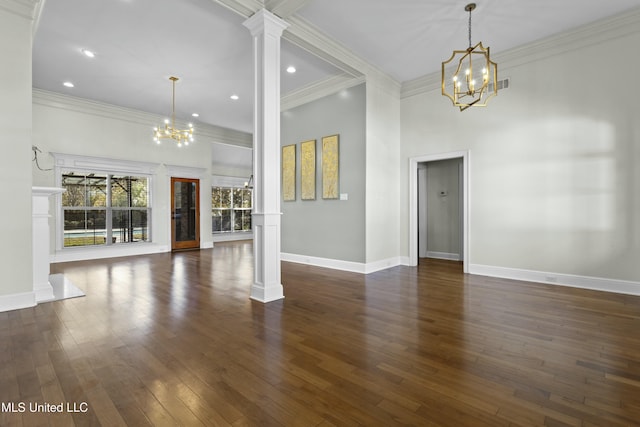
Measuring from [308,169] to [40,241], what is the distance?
4.20 meters

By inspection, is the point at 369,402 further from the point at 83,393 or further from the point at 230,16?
the point at 230,16

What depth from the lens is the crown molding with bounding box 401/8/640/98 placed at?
397cm

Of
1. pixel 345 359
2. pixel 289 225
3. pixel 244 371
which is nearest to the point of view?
pixel 244 371

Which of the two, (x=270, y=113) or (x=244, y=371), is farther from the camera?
(x=270, y=113)

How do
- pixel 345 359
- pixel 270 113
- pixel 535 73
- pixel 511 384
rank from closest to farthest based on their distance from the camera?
pixel 511 384
pixel 345 359
pixel 270 113
pixel 535 73

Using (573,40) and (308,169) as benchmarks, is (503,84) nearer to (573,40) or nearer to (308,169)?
(573,40)

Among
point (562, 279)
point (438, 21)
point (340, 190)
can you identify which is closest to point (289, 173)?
point (340, 190)

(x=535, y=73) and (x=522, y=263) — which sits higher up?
(x=535, y=73)

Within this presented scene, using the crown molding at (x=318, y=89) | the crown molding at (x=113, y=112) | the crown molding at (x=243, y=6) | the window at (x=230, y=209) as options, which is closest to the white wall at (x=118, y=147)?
the crown molding at (x=113, y=112)

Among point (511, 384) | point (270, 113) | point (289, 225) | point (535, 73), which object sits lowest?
point (511, 384)

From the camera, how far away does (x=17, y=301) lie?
3365 millimetres

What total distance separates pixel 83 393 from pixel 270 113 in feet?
10.2

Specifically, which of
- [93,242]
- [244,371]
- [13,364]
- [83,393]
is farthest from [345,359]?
[93,242]

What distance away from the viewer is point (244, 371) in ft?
6.81
